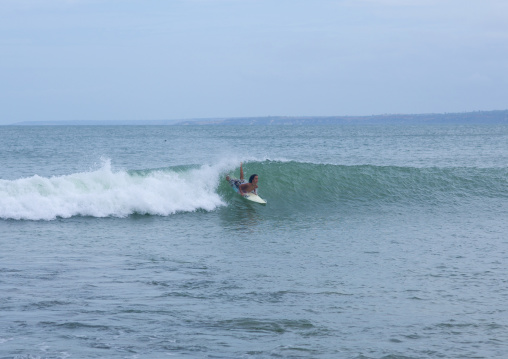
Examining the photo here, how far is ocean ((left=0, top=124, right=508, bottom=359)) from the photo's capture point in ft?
27.2

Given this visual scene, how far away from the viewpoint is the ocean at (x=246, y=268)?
326 inches

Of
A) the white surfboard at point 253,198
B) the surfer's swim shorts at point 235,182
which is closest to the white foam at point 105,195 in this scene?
the surfer's swim shorts at point 235,182

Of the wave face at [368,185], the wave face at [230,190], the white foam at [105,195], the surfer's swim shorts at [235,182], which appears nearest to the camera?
the white foam at [105,195]

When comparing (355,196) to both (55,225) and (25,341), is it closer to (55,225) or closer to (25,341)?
(55,225)

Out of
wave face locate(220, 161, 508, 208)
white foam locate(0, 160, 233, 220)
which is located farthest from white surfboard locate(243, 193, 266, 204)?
white foam locate(0, 160, 233, 220)

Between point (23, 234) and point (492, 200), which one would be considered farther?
point (492, 200)

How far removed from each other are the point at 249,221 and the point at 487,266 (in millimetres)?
8575

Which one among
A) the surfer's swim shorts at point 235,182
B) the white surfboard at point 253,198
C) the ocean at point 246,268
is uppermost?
the surfer's swim shorts at point 235,182

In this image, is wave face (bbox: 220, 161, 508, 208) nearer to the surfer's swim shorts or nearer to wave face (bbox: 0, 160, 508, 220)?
wave face (bbox: 0, 160, 508, 220)

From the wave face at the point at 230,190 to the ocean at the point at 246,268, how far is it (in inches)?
3.1

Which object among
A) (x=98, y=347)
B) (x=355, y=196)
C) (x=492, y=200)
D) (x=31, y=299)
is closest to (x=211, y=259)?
(x=31, y=299)

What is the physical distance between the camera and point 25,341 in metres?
8.00

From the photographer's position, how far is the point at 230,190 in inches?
902

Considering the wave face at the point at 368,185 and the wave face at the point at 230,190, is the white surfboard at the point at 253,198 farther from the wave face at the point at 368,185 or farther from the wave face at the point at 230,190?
the wave face at the point at 368,185
